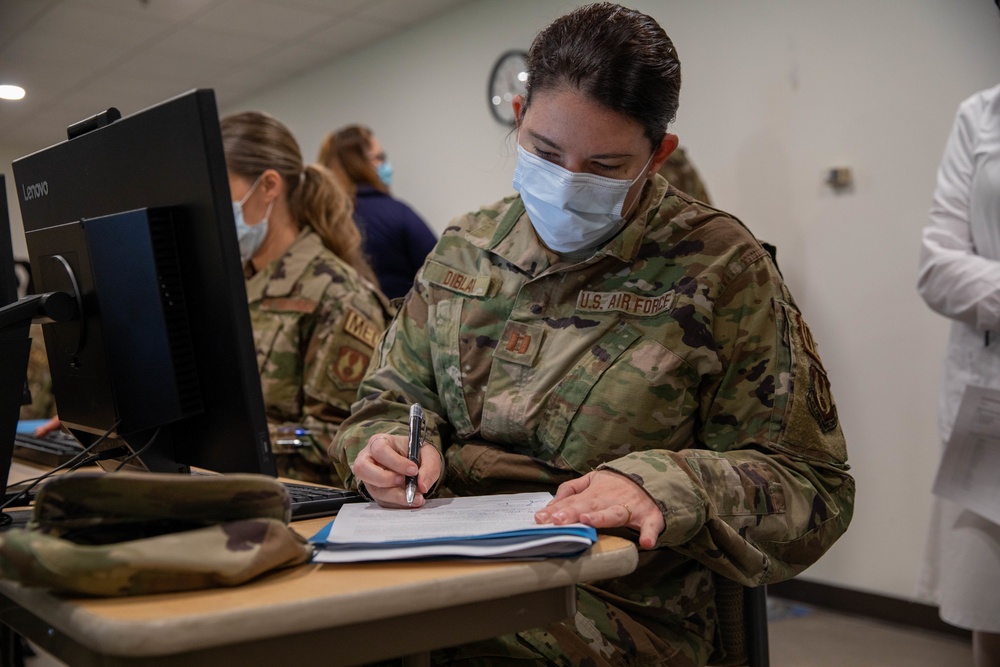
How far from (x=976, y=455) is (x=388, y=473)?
123cm

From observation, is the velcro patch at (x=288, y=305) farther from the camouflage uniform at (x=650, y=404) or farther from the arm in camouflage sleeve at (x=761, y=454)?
the arm in camouflage sleeve at (x=761, y=454)

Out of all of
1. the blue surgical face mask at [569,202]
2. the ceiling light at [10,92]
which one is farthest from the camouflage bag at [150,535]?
the ceiling light at [10,92]

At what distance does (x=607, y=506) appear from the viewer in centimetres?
86

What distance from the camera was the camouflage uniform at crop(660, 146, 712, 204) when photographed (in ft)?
8.39

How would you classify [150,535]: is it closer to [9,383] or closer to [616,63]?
[9,383]

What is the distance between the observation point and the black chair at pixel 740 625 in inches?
43.8

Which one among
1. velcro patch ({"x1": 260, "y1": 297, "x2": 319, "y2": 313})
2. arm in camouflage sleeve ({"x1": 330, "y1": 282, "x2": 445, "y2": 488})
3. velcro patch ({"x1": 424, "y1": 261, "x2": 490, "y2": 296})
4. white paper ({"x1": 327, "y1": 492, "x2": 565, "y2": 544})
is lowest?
white paper ({"x1": 327, "y1": 492, "x2": 565, "y2": 544})

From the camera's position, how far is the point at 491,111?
416 cm

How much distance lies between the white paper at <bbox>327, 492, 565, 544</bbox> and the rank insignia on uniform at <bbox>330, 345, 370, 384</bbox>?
770mm

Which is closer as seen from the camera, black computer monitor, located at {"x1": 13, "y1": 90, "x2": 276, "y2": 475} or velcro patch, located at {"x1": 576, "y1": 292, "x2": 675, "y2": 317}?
black computer monitor, located at {"x1": 13, "y1": 90, "x2": 276, "y2": 475}

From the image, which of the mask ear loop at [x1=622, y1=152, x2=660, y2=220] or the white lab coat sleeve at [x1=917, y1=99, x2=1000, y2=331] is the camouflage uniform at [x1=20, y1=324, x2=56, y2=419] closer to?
the mask ear loop at [x1=622, y1=152, x2=660, y2=220]

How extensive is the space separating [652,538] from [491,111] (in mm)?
3567

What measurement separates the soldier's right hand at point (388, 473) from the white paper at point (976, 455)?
1127mm

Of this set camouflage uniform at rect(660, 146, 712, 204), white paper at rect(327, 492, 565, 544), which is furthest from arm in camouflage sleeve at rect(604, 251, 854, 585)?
camouflage uniform at rect(660, 146, 712, 204)
